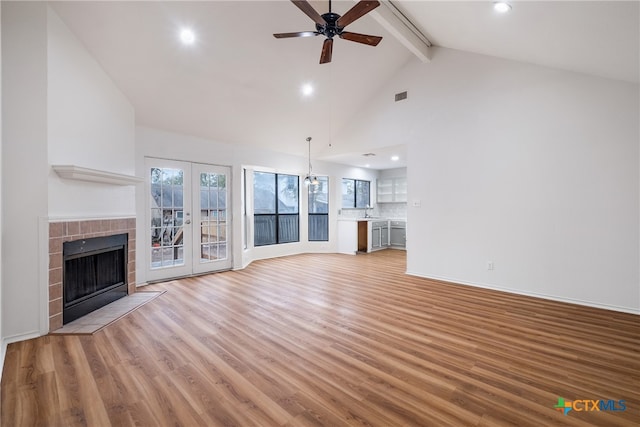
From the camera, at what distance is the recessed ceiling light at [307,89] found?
5020 mm

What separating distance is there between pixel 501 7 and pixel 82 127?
4602mm

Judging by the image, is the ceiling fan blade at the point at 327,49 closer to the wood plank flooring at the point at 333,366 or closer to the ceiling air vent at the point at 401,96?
the ceiling air vent at the point at 401,96

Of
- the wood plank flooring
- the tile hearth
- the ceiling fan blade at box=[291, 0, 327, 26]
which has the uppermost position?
the ceiling fan blade at box=[291, 0, 327, 26]

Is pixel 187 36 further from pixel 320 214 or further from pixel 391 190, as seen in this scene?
pixel 391 190

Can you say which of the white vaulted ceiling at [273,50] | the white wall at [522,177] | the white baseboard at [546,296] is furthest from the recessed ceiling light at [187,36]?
the white baseboard at [546,296]

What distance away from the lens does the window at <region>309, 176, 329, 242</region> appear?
803 cm

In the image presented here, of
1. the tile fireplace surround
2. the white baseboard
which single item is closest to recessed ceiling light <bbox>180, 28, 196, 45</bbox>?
the tile fireplace surround

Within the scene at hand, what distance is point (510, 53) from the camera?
389cm

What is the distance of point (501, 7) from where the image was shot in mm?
2855

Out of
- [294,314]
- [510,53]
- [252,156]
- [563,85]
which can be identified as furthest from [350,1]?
[294,314]

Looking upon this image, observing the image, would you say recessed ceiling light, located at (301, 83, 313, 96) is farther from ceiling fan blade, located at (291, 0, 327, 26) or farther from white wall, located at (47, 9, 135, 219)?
white wall, located at (47, 9, 135, 219)

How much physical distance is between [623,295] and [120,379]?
518 centimetres

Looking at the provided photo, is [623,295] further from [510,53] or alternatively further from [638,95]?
[510,53]

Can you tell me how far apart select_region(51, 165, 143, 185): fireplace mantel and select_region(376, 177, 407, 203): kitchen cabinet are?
7.20 m
